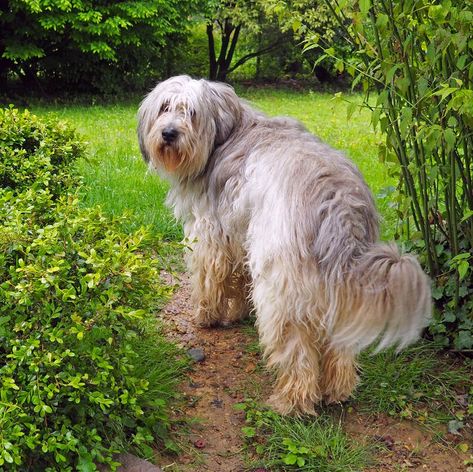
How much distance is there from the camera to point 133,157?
307 inches

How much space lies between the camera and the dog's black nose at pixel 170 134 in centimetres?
410

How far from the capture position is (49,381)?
279 centimetres

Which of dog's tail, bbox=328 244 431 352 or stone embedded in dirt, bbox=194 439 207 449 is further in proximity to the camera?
stone embedded in dirt, bbox=194 439 207 449

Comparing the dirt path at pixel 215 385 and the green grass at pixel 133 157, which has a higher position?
the green grass at pixel 133 157

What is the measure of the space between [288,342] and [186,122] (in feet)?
5.08

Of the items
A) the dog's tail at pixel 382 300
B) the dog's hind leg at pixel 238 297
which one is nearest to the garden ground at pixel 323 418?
the dog's hind leg at pixel 238 297

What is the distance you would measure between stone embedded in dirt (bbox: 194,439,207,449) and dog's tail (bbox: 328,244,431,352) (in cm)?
89

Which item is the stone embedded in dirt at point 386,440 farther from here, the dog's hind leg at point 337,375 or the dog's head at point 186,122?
the dog's head at point 186,122

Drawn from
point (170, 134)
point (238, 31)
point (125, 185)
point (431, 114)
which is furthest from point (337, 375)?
point (238, 31)

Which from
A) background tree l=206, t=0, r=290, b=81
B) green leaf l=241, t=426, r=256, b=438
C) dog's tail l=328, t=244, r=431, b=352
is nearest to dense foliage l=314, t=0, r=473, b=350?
dog's tail l=328, t=244, r=431, b=352

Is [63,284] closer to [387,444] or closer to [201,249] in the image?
[201,249]

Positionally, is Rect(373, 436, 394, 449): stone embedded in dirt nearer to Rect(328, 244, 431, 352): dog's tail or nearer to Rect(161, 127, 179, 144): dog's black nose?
Rect(328, 244, 431, 352): dog's tail

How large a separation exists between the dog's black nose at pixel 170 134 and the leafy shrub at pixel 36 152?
730mm

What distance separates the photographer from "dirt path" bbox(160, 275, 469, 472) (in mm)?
3342
